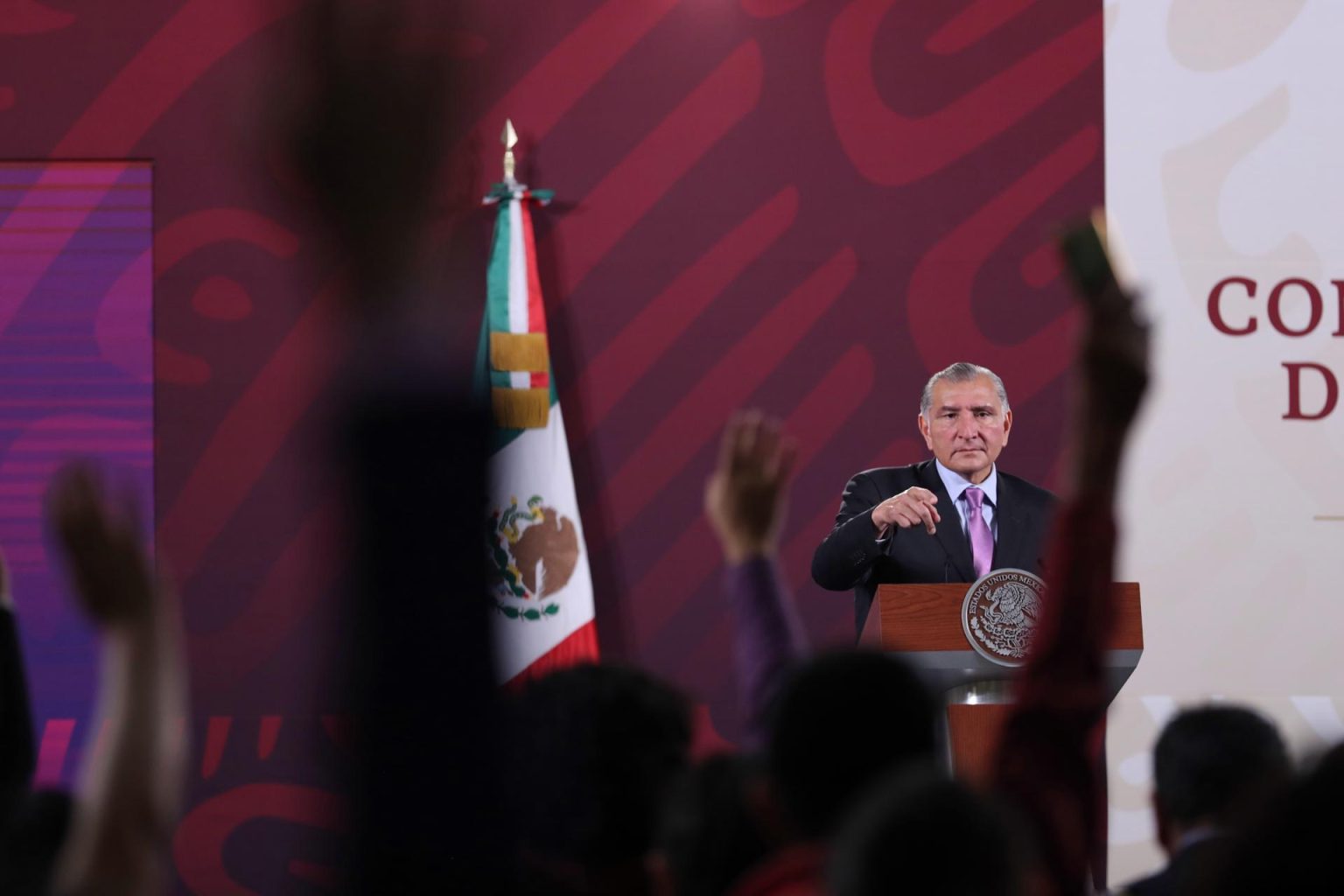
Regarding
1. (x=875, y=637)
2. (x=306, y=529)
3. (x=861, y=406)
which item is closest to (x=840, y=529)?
(x=875, y=637)

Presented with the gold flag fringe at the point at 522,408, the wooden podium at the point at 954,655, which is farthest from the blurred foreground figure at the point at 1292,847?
the gold flag fringe at the point at 522,408

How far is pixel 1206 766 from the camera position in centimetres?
222

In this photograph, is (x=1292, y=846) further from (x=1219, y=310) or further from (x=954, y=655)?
(x=1219, y=310)

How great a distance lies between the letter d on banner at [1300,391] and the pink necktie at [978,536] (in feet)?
7.30

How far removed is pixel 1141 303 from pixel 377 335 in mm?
641

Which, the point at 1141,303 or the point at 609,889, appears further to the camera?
the point at 609,889

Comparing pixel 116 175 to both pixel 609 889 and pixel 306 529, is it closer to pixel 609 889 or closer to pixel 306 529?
pixel 306 529

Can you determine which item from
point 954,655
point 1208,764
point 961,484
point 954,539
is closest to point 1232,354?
point 961,484

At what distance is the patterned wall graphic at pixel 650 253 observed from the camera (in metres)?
5.95

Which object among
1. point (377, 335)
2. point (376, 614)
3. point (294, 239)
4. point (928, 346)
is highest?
point (294, 239)

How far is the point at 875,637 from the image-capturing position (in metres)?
3.70

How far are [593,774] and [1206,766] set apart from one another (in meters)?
1.02

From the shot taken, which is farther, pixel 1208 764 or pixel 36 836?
pixel 1208 764

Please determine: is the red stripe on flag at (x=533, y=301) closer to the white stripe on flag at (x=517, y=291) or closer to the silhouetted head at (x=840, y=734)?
the white stripe on flag at (x=517, y=291)
